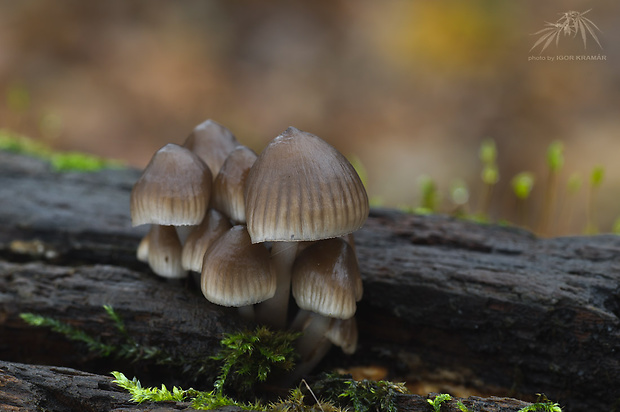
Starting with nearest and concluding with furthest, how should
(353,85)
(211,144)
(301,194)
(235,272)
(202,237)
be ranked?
(301,194) → (235,272) → (202,237) → (211,144) → (353,85)

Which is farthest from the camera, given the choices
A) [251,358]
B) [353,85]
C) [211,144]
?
[353,85]

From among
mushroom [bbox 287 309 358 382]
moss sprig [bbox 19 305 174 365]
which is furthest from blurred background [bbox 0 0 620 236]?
moss sprig [bbox 19 305 174 365]

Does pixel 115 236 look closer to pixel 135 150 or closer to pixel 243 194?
pixel 243 194

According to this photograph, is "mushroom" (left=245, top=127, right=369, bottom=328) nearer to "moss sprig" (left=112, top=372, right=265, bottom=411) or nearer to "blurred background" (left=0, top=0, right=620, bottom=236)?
"moss sprig" (left=112, top=372, right=265, bottom=411)

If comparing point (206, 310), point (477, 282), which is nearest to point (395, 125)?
point (477, 282)

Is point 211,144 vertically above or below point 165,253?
above

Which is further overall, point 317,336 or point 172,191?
point 317,336

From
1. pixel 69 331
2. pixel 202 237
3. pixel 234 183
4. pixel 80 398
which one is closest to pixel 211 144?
pixel 234 183

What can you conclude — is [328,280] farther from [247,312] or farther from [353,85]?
[353,85]
